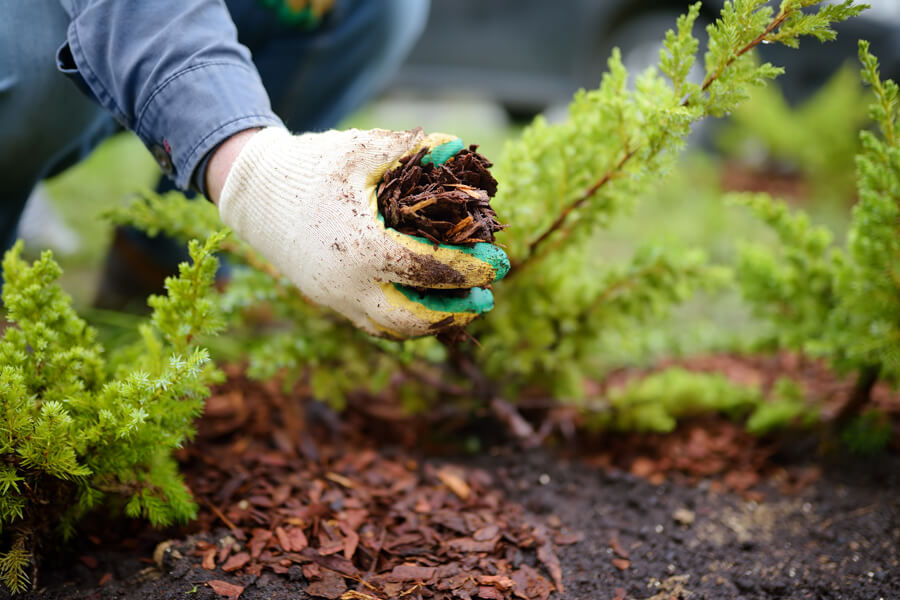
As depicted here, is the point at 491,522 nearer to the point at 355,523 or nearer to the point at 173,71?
the point at 355,523

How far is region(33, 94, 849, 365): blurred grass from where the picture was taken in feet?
8.99

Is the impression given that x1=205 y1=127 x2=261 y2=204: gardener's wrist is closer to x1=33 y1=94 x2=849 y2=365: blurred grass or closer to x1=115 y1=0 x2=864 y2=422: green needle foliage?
x1=115 y1=0 x2=864 y2=422: green needle foliage

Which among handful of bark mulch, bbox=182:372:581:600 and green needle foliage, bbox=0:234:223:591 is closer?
green needle foliage, bbox=0:234:223:591

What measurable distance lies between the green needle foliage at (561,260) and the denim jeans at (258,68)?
39 cm

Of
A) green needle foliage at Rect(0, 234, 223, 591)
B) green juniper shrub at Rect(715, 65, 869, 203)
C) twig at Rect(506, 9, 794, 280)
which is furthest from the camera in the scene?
green juniper shrub at Rect(715, 65, 869, 203)

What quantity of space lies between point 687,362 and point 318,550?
6.21ft

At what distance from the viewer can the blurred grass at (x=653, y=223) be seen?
274 cm

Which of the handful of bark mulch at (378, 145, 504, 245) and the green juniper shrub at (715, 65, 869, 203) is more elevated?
the green juniper shrub at (715, 65, 869, 203)

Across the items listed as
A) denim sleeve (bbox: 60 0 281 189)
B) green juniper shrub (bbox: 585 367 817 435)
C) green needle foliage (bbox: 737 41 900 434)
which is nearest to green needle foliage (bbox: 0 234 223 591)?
denim sleeve (bbox: 60 0 281 189)

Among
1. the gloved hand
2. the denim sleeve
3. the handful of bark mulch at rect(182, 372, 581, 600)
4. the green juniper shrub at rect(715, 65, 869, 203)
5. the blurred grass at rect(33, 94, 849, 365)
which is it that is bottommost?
the handful of bark mulch at rect(182, 372, 581, 600)

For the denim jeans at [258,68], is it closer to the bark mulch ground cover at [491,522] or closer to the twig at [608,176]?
the bark mulch ground cover at [491,522]

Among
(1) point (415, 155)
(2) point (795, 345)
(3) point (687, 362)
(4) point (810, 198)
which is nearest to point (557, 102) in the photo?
(4) point (810, 198)

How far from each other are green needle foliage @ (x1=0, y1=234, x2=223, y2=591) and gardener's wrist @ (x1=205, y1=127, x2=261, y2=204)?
231 mm

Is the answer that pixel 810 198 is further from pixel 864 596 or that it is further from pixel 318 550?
pixel 318 550
